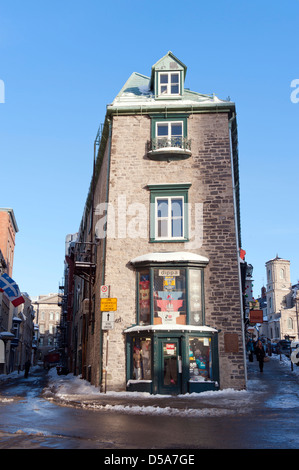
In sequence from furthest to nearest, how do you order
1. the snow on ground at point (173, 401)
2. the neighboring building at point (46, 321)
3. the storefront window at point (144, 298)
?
1. the neighboring building at point (46, 321)
2. the storefront window at point (144, 298)
3. the snow on ground at point (173, 401)

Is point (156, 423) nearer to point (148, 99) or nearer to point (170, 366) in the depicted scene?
point (170, 366)

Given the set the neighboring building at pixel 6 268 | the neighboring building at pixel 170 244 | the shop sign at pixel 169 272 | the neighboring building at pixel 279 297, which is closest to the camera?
the neighboring building at pixel 170 244

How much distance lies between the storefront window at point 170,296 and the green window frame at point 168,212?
1.60m

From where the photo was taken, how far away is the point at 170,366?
1923 centimetres

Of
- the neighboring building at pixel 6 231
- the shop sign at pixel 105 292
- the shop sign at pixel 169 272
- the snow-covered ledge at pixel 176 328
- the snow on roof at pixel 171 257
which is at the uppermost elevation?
the neighboring building at pixel 6 231

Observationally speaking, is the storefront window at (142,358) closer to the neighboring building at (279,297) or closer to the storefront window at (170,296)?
the storefront window at (170,296)

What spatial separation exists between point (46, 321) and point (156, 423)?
4746 inches

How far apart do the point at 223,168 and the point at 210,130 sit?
1.89m

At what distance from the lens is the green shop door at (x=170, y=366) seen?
1897 cm

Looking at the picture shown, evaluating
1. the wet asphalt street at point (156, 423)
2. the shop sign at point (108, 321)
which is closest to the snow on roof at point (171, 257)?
the shop sign at point (108, 321)

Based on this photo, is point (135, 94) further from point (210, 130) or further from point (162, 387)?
point (162, 387)

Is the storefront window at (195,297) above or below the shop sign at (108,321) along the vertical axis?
above

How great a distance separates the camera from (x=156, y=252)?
21.0 m

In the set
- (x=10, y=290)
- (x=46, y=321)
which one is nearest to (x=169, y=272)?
(x=10, y=290)
